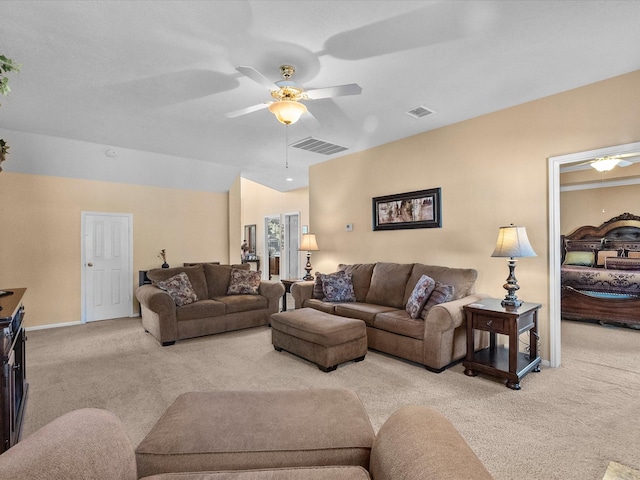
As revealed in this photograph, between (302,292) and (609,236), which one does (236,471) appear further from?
(609,236)

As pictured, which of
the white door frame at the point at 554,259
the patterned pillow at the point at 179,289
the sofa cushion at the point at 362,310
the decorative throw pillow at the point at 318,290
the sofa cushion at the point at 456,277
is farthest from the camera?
the decorative throw pillow at the point at 318,290

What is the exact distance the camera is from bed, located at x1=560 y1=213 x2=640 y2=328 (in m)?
4.46

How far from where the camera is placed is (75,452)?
37.3 inches

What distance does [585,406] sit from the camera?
236 cm

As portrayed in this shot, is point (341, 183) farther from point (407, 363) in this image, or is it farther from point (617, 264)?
point (617, 264)

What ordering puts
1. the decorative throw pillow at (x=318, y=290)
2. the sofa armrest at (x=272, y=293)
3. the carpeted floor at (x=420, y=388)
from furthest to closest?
the sofa armrest at (x=272, y=293) → the decorative throw pillow at (x=318, y=290) → the carpeted floor at (x=420, y=388)

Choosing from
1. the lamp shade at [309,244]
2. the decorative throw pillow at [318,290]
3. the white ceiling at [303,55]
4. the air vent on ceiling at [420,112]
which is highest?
the white ceiling at [303,55]

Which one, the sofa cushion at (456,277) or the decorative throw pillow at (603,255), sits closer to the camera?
the sofa cushion at (456,277)

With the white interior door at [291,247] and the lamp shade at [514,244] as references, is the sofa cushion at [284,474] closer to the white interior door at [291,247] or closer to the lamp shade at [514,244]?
the lamp shade at [514,244]

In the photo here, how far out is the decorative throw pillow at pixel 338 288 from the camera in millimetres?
4250

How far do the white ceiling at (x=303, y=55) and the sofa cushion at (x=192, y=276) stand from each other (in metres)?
1.94

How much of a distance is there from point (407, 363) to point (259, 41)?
314cm

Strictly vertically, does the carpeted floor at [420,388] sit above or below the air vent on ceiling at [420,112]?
below

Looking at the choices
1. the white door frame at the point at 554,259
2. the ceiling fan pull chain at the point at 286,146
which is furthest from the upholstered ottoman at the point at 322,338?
the ceiling fan pull chain at the point at 286,146
